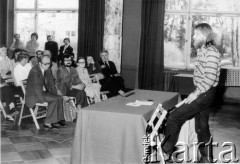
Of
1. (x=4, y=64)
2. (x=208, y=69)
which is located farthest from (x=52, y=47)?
(x=208, y=69)

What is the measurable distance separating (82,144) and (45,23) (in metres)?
8.98

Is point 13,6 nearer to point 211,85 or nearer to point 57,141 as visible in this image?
point 57,141

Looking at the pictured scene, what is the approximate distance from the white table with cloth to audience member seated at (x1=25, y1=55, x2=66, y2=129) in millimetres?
2192

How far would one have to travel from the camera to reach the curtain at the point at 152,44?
10.3 meters

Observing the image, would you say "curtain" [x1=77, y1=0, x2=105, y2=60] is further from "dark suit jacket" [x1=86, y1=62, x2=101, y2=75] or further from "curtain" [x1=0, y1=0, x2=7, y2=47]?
"dark suit jacket" [x1=86, y1=62, x2=101, y2=75]

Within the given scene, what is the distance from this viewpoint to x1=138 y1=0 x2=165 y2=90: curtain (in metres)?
10.3

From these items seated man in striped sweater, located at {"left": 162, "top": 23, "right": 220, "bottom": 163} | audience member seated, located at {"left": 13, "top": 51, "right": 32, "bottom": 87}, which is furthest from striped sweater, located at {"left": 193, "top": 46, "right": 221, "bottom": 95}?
audience member seated, located at {"left": 13, "top": 51, "right": 32, "bottom": 87}

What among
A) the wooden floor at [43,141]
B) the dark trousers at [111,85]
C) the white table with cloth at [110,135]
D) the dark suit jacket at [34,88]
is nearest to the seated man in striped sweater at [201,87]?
the white table with cloth at [110,135]

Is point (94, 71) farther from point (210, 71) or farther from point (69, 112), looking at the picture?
point (210, 71)

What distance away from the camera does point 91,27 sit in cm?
1123

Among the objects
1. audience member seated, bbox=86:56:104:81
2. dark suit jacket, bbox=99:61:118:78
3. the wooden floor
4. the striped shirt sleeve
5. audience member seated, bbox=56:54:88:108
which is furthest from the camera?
dark suit jacket, bbox=99:61:118:78

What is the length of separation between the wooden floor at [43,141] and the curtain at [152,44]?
11.7 feet

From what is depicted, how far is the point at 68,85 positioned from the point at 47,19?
19.6 ft

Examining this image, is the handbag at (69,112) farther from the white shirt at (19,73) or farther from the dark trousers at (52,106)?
the white shirt at (19,73)
